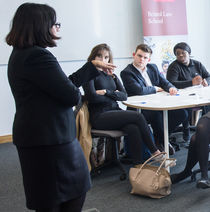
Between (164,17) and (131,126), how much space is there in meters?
2.70

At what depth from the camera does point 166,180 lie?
86.3 inches

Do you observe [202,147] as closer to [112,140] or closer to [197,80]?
[112,140]

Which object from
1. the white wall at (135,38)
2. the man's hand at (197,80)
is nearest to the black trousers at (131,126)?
the man's hand at (197,80)

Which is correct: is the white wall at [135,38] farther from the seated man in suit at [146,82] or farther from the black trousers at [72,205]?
the black trousers at [72,205]

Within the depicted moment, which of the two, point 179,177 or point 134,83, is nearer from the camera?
point 179,177

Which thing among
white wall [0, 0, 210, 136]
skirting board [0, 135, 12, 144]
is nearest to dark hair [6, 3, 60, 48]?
white wall [0, 0, 210, 136]

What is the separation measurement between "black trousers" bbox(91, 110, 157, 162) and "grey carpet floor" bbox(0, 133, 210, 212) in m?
0.33

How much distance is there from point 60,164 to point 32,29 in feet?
1.77

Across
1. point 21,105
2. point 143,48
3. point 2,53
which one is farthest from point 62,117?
point 2,53

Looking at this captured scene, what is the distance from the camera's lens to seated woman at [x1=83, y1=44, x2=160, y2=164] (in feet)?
8.27

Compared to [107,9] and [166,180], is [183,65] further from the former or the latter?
[166,180]

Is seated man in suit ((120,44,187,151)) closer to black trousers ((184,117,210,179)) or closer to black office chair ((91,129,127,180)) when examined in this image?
black office chair ((91,129,127,180))

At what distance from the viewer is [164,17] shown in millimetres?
4648

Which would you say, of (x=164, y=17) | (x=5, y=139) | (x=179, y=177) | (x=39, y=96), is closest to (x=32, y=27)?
(x=39, y=96)
